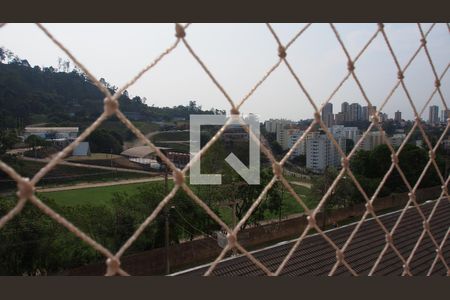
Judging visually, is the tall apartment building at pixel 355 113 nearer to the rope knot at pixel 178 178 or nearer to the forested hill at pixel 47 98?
the rope knot at pixel 178 178

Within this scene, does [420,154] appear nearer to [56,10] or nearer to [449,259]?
[449,259]

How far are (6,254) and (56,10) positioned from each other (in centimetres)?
467

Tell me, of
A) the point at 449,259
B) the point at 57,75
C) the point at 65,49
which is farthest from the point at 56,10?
the point at 57,75

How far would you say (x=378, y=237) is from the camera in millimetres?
2467

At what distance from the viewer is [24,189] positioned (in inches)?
14.6

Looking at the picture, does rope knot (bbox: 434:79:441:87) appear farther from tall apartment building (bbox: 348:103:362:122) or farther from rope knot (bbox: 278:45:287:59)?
tall apartment building (bbox: 348:103:362:122)

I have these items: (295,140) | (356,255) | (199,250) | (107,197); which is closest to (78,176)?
(107,197)

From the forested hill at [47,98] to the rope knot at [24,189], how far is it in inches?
317

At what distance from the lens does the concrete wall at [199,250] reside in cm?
459

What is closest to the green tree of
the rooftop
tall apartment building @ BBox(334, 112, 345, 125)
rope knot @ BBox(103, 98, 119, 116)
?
tall apartment building @ BBox(334, 112, 345, 125)

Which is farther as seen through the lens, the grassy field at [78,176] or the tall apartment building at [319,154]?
the grassy field at [78,176]

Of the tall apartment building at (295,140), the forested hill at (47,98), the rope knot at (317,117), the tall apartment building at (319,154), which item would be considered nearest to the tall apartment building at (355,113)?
the tall apartment building at (295,140)

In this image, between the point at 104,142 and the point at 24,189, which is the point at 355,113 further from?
the point at 104,142

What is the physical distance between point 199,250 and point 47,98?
26.7 ft
